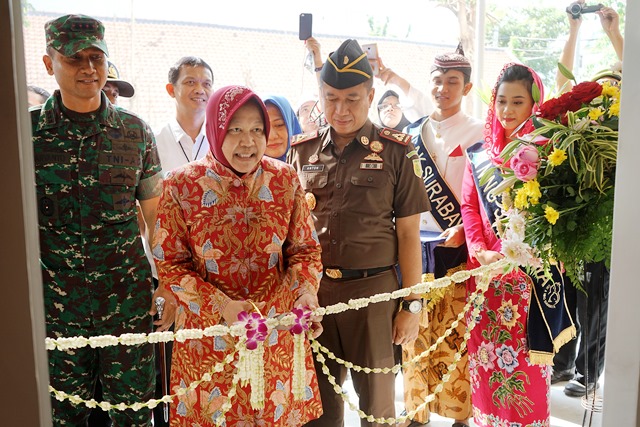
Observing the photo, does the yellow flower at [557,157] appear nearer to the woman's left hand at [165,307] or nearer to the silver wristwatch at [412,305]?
the silver wristwatch at [412,305]

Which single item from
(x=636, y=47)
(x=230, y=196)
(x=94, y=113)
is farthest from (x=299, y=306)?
(x=636, y=47)

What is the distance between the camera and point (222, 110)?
197 cm

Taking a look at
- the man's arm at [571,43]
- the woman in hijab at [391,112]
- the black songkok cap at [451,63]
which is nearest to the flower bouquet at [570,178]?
the black songkok cap at [451,63]

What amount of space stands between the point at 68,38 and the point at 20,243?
153 centimetres

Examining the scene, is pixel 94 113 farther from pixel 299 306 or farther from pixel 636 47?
pixel 636 47

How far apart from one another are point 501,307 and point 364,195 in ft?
2.53

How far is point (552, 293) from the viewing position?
2.56 m

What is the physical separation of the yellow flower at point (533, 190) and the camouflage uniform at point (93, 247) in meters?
1.36

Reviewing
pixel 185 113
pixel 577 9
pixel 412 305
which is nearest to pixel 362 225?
pixel 412 305

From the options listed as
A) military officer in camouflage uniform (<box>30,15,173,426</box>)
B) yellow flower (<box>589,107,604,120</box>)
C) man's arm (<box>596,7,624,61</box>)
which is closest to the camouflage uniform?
military officer in camouflage uniform (<box>30,15,173,426</box>)

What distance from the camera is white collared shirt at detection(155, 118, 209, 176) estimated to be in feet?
10.2

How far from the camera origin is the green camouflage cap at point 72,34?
2229mm

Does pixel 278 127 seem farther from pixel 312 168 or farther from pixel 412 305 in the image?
pixel 412 305

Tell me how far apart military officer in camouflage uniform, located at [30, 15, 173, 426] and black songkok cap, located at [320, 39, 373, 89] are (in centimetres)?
73
